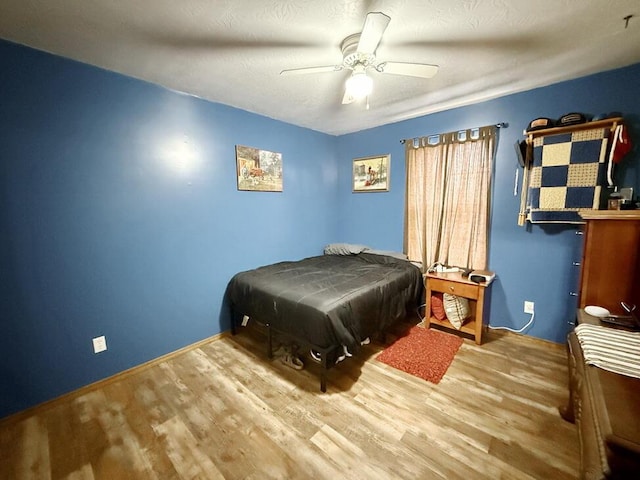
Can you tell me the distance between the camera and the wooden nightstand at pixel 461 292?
2402mm

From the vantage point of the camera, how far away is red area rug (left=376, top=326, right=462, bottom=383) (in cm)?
208

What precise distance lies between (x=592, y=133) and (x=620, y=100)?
1.04ft

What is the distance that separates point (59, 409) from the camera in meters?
1.76

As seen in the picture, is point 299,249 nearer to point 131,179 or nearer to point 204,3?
point 131,179

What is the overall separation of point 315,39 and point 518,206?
2.38 metres

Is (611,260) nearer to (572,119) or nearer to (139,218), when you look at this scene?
(572,119)

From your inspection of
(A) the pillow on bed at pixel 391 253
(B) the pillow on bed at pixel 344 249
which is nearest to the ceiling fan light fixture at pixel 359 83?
(A) the pillow on bed at pixel 391 253

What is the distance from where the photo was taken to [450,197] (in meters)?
2.85

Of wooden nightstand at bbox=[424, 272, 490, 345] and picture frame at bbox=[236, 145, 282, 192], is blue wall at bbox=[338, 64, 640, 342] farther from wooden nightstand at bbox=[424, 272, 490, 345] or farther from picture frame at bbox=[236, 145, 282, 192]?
picture frame at bbox=[236, 145, 282, 192]

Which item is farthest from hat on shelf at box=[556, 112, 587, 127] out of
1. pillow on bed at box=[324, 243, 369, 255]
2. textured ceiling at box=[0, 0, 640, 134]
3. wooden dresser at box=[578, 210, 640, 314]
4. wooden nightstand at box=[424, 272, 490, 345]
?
pillow on bed at box=[324, 243, 369, 255]

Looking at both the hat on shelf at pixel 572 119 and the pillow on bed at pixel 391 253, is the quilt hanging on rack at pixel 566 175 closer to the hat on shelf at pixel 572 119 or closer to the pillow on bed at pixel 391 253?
the hat on shelf at pixel 572 119

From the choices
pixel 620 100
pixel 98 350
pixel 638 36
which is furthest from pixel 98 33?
pixel 620 100

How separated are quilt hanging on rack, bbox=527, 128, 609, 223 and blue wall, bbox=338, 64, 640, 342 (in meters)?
0.17

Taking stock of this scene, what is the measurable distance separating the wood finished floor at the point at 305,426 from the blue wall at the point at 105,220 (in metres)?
0.39
